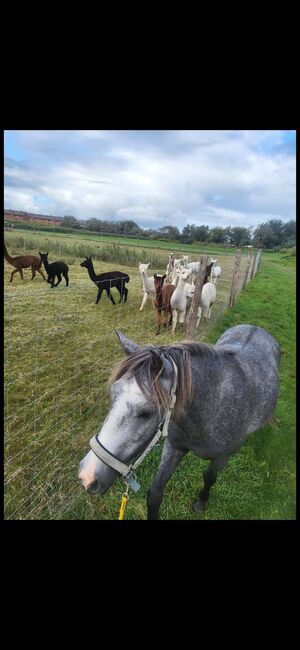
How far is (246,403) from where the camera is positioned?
102 inches

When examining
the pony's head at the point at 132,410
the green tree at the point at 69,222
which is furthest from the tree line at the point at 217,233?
the pony's head at the point at 132,410

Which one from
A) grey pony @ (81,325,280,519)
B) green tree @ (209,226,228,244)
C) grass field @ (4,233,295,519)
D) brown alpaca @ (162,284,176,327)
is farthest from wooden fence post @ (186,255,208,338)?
green tree @ (209,226,228,244)

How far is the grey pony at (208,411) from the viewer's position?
67.3 inches

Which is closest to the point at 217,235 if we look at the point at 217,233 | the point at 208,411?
the point at 217,233

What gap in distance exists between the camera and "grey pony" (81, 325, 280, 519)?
5.61ft

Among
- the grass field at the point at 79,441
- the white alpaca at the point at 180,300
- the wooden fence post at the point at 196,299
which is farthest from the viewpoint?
the white alpaca at the point at 180,300

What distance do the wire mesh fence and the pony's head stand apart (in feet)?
4.53

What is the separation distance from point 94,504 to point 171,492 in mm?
759

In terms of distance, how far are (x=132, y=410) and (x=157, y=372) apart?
0.23 m

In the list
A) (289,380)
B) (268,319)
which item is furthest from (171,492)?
(268,319)

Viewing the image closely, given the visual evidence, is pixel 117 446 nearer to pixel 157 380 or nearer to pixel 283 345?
pixel 157 380

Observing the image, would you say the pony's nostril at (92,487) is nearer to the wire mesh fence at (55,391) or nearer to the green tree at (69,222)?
the wire mesh fence at (55,391)

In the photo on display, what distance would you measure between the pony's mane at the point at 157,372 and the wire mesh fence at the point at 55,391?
164 cm

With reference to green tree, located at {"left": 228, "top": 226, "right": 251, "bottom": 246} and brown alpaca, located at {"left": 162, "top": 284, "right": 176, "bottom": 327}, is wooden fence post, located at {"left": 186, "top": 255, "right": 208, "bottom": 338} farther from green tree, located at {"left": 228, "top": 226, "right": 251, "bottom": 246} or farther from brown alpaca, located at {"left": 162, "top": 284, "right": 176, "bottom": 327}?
green tree, located at {"left": 228, "top": 226, "right": 251, "bottom": 246}
